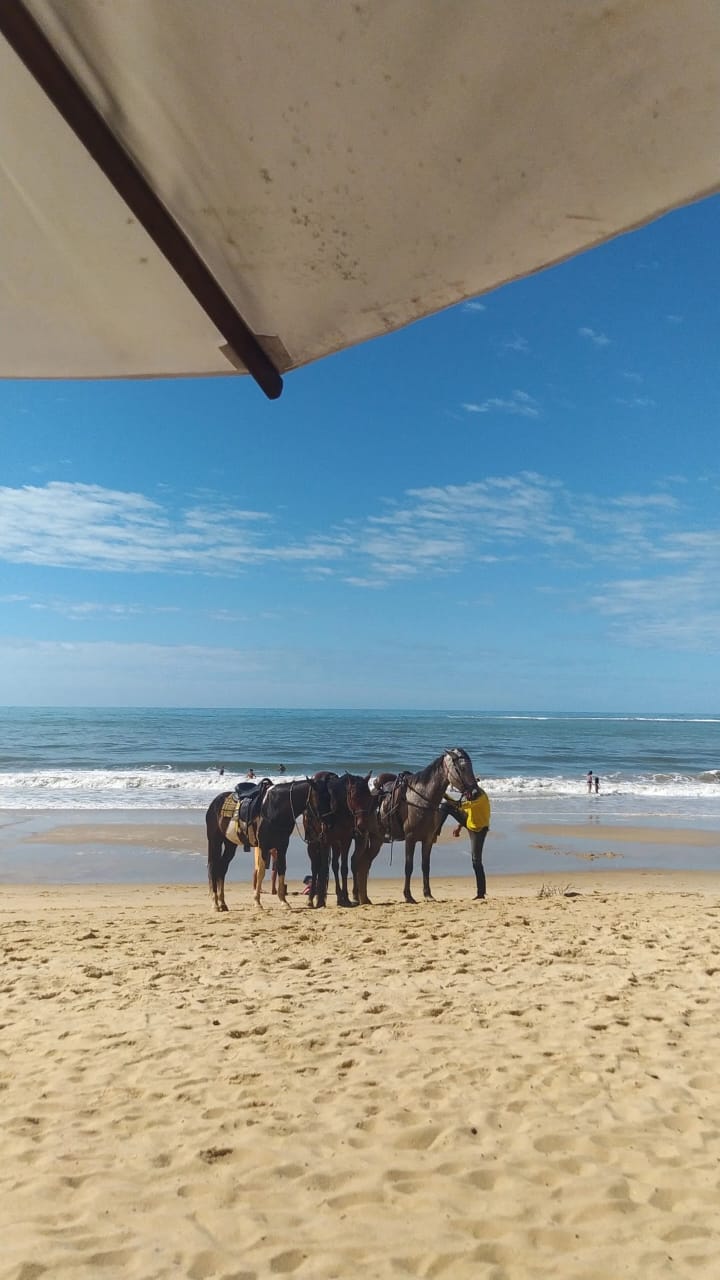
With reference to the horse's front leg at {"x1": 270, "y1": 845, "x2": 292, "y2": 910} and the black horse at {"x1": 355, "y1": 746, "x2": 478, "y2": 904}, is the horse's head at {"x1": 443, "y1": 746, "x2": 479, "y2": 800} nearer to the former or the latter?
the black horse at {"x1": 355, "y1": 746, "x2": 478, "y2": 904}

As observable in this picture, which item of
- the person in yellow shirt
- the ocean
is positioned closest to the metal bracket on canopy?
the person in yellow shirt

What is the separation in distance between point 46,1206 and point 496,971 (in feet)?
A: 14.7

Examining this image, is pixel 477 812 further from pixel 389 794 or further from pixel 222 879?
pixel 222 879

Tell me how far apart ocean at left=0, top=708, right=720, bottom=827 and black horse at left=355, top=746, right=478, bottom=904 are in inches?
478

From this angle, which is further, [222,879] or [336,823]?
[222,879]

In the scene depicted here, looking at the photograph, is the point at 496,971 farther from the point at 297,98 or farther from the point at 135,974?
the point at 297,98

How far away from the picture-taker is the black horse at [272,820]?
995 centimetres

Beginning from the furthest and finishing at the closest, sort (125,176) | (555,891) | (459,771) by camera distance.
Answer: (555,891)
(459,771)
(125,176)

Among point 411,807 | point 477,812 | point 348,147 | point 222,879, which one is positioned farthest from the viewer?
point 477,812

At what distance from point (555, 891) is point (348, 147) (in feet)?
40.4

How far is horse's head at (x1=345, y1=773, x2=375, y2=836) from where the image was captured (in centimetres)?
1011

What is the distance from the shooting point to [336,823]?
10.1m

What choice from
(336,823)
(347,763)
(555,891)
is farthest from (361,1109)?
(347,763)

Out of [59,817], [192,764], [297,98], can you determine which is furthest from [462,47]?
[192,764]
